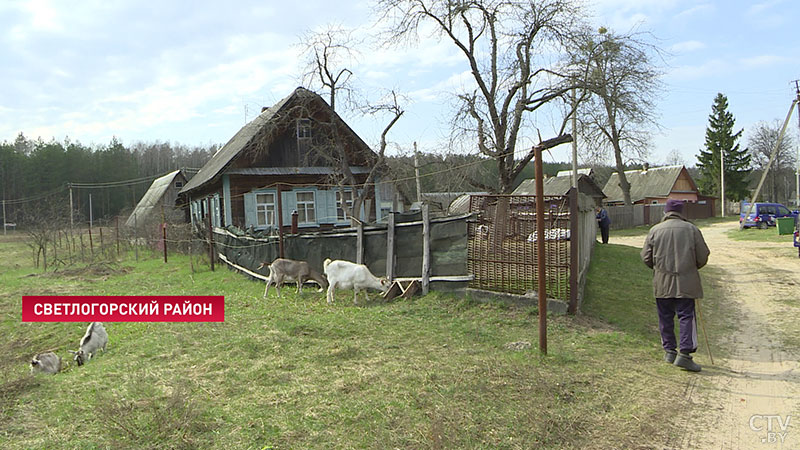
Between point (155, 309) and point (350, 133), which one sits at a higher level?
point (350, 133)

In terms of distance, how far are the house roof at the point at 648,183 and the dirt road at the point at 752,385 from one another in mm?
45109

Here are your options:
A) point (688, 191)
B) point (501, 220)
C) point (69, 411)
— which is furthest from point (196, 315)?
point (688, 191)

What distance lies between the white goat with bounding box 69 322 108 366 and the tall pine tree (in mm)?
59313

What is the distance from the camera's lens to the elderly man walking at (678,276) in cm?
583

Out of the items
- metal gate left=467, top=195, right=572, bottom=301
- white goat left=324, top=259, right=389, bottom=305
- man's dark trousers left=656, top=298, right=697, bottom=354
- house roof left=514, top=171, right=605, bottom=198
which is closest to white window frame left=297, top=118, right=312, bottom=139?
white goat left=324, top=259, right=389, bottom=305

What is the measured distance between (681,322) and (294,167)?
18.0 meters

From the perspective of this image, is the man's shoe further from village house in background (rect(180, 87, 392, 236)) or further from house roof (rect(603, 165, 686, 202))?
house roof (rect(603, 165, 686, 202))

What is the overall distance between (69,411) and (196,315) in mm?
4938

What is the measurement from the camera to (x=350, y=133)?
71.1 feet

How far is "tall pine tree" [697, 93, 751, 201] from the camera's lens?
54.5 meters

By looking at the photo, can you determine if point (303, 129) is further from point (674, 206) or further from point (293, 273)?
point (674, 206)

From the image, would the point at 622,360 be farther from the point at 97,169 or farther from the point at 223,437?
the point at 97,169

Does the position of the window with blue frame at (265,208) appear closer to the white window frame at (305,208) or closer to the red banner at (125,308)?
the white window frame at (305,208)

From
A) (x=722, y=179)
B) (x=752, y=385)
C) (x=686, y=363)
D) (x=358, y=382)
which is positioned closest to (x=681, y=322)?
(x=686, y=363)
